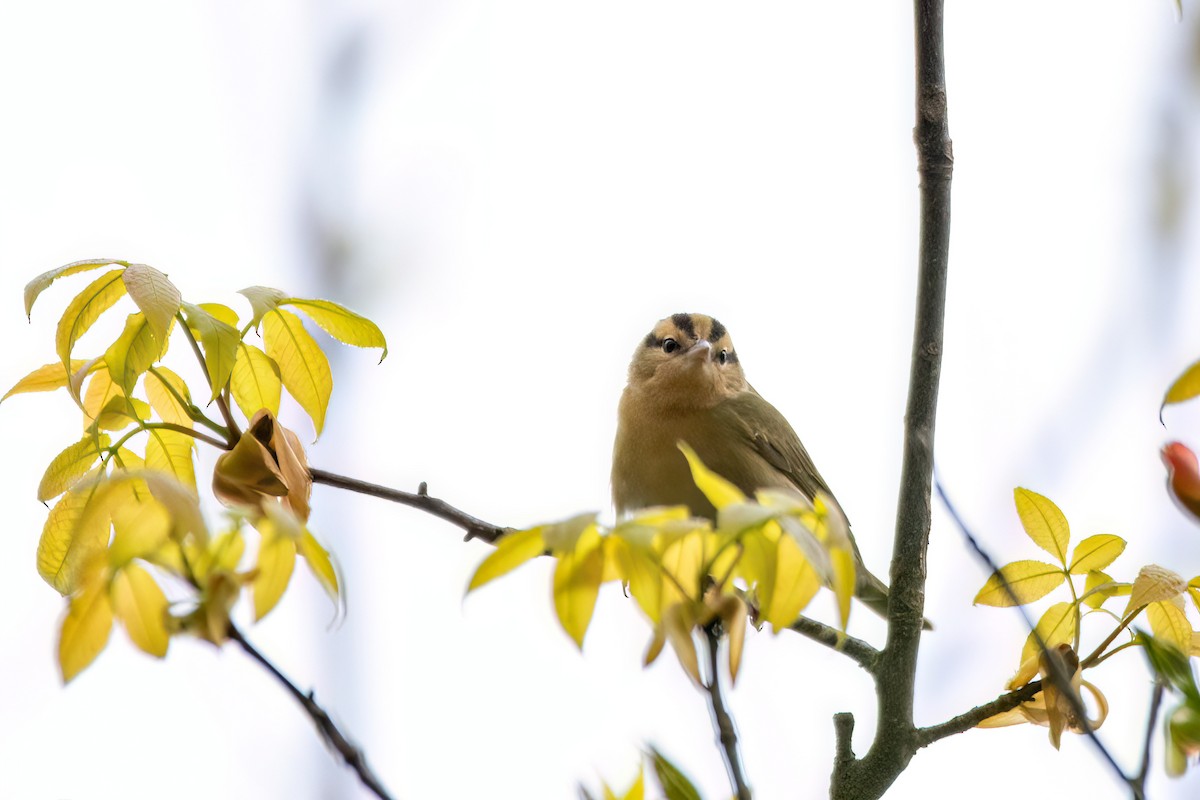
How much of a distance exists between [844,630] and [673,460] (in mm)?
4501

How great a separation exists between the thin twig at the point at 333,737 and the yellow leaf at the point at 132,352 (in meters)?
1.00

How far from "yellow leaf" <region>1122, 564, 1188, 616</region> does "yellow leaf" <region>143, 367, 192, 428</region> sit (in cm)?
205

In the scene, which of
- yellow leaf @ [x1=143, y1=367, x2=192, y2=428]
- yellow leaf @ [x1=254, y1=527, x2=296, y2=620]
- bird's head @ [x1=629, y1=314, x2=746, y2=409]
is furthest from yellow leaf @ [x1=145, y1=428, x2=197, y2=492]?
bird's head @ [x1=629, y1=314, x2=746, y2=409]

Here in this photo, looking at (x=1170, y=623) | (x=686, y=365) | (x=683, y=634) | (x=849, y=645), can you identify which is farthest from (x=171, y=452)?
(x=686, y=365)

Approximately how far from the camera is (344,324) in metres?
2.88

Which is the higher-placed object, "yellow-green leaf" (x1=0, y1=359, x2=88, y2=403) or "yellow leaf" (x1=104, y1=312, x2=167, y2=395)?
"yellow leaf" (x1=104, y1=312, x2=167, y2=395)

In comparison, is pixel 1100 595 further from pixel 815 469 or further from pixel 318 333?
pixel 815 469

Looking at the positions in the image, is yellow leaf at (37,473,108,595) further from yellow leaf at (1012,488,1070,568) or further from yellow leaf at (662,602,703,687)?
yellow leaf at (1012,488,1070,568)

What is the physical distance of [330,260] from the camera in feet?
16.6

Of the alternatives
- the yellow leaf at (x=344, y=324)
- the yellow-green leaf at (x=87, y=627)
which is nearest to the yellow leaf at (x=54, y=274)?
the yellow leaf at (x=344, y=324)

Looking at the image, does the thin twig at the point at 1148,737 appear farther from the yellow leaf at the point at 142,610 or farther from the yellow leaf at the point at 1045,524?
the yellow leaf at the point at 142,610

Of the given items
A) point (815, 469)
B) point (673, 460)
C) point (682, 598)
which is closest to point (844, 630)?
point (682, 598)

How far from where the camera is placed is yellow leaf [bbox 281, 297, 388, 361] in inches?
113

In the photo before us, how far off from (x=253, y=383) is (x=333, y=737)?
141cm
